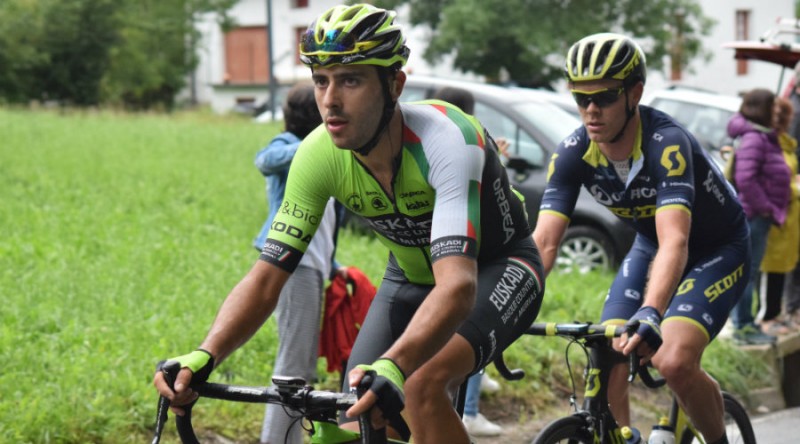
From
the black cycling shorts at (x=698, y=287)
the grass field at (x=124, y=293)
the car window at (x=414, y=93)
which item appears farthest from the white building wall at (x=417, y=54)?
A: the black cycling shorts at (x=698, y=287)

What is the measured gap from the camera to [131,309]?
834cm

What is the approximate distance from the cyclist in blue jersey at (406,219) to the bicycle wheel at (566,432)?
A: 61 cm

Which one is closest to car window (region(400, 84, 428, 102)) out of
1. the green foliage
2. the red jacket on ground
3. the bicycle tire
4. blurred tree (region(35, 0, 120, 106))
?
the green foliage

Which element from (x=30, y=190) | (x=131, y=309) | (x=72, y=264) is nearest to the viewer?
(x=131, y=309)

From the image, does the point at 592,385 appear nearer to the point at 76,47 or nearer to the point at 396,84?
the point at 396,84

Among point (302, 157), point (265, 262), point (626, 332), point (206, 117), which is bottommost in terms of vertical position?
point (206, 117)

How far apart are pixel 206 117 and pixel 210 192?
21850 mm

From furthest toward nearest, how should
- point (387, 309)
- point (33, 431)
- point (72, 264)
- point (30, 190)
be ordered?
1. point (30, 190)
2. point (72, 264)
3. point (33, 431)
4. point (387, 309)

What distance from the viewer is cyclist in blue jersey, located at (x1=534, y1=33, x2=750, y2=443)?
16.7 feet

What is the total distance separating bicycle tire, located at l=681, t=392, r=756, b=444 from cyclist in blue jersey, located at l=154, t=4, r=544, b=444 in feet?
5.73

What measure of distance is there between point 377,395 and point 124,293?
611cm

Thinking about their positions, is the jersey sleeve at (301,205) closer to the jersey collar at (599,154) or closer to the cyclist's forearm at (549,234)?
the cyclist's forearm at (549,234)

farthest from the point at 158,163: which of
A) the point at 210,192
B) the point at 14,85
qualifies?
the point at 14,85

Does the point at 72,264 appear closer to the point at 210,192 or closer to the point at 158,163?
the point at 210,192
